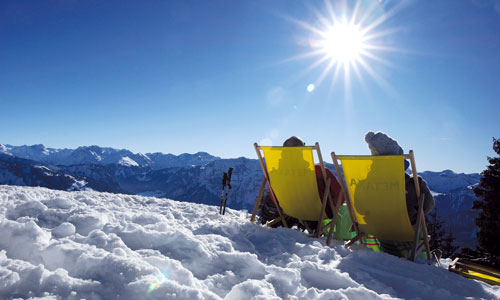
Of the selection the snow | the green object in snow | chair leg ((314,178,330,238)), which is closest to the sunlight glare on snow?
the snow

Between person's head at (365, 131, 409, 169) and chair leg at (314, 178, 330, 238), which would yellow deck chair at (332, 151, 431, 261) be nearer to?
chair leg at (314, 178, 330, 238)

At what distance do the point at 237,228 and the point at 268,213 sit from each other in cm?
156

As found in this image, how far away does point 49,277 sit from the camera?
1.75 metres

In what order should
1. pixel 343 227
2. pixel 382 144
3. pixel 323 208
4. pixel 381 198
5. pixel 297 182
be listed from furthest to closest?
pixel 343 227
pixel 297 182
pixel 323 208
pixel 382 144
pixel 381 198

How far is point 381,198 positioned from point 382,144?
747mm

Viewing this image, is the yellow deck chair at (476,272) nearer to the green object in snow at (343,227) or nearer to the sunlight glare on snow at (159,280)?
the green object in snow at (343,227)

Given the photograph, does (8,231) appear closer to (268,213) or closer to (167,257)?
(167,257)

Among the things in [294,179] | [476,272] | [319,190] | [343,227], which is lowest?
[476,272]

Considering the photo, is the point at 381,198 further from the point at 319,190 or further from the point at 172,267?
the point at 172,267

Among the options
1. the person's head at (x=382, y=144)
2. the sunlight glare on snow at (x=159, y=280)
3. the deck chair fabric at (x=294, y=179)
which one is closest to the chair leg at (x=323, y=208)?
the deck chair fabric at (x=294, y=179)

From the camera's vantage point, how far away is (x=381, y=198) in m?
3.57

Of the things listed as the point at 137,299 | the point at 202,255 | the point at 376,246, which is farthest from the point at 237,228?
the point at 137,299

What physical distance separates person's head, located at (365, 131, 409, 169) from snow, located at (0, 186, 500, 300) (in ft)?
4.52

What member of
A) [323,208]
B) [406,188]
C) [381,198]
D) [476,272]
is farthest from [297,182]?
[476,272]
